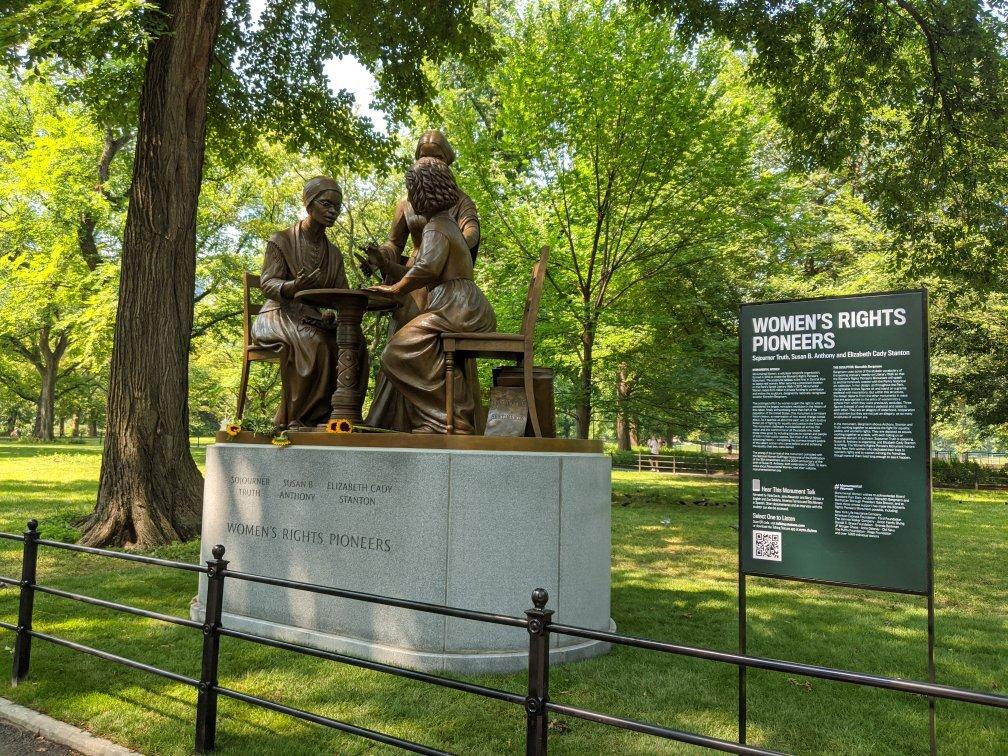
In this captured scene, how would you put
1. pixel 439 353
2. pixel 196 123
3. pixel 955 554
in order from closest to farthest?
pixel 439 353
pixel 196 123
pixel 955 554

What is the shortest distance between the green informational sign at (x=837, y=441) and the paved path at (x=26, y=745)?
382 cm

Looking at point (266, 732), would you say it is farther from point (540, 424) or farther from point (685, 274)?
point (685, 274)

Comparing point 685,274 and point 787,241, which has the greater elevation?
point 787,241

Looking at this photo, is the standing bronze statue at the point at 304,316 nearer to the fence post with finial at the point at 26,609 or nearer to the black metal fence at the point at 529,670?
the fence post with finial at the point at 26,609

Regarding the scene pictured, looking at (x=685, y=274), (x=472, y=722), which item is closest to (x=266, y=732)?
(x=472, y=722)

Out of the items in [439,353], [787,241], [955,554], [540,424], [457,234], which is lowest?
[955,554]

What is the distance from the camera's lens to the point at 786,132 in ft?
45.7

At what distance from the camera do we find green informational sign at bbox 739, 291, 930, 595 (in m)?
3.80

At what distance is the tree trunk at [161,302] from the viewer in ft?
32.2

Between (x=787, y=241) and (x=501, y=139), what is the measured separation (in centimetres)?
961

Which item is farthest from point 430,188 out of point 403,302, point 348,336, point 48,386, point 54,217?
point 48,386

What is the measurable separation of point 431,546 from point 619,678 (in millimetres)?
1586

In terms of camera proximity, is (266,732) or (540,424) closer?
(266,732)

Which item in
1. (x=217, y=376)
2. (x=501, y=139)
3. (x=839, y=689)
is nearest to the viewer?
(x=839, y=689)
